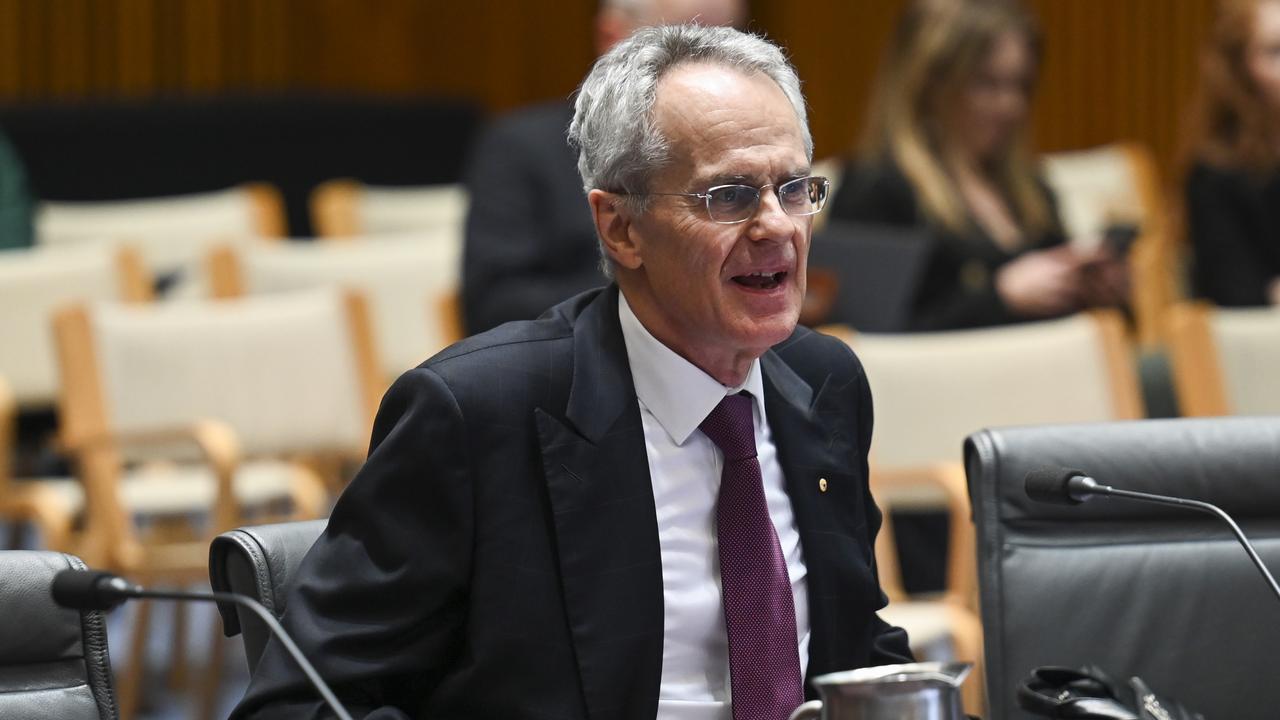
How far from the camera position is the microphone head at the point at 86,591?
143 cm

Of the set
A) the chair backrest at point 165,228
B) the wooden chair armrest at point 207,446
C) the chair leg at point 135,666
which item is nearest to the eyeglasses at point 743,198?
the wooden chair armrest at point 207,446

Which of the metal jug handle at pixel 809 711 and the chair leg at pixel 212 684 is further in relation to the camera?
the chair leg at pixel 212 684

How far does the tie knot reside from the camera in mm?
1812

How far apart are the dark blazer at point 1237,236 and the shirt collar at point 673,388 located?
2540 millimetres

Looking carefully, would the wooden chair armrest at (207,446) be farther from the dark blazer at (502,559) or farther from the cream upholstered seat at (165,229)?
the dark blazer at (502,559)

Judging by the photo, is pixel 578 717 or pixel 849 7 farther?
pixel 849 7

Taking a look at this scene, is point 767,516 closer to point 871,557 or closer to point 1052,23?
point 871,557

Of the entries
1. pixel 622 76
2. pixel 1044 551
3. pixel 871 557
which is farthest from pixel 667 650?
pixel 622 76

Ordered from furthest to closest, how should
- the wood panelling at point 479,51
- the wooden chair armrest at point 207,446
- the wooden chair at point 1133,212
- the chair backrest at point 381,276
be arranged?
the wood panelling at point 479,51
the wooden chair at point 1133,212
the chair backrest at point 381,276
the wooden chair armrest at point 207,446

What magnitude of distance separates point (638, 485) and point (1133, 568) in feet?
1.76

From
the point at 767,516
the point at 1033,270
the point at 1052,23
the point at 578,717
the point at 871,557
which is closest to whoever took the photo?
the point at 578,717

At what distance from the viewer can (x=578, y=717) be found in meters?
1.68

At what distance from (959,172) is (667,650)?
225cm

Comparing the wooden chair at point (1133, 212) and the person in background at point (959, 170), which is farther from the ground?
the person in background at point (959, 170)
